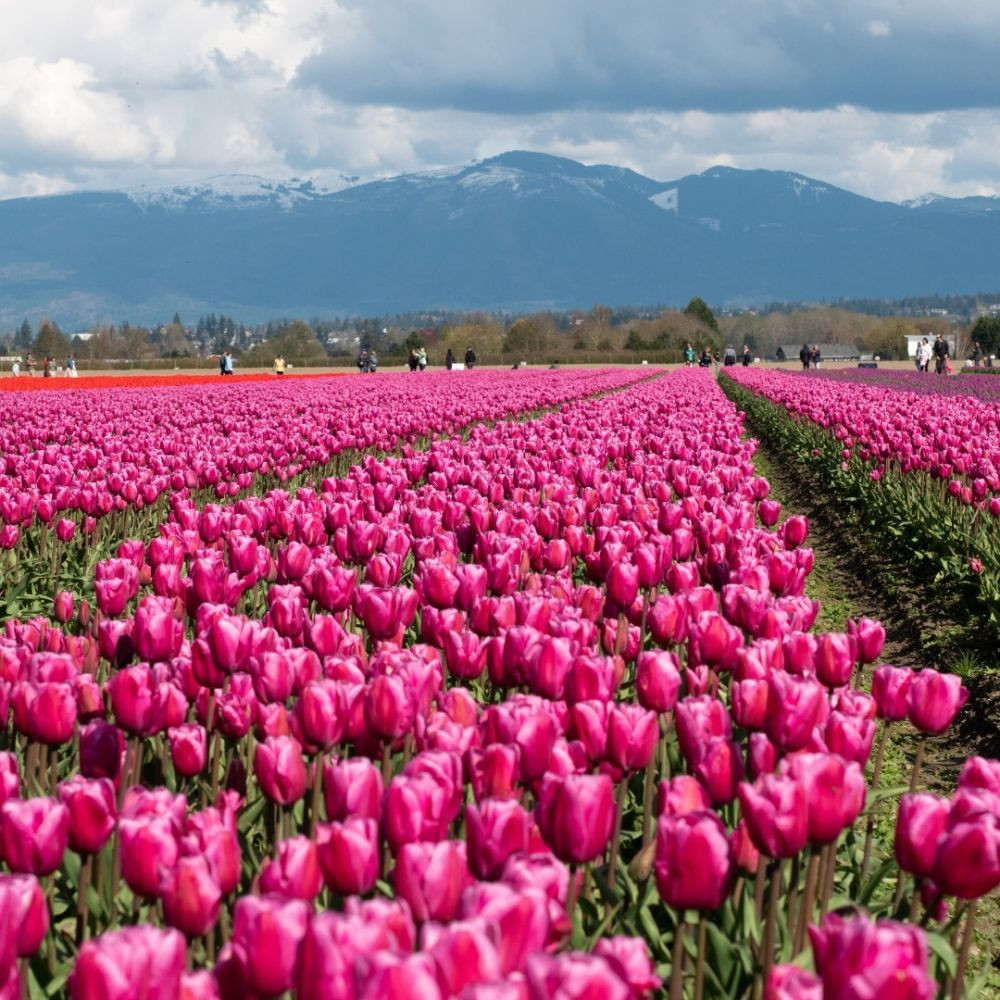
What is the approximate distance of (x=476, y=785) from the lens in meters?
2.87

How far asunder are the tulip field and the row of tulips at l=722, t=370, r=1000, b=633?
9.43 feet

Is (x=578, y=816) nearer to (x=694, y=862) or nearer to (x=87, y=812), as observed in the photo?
(x=694, y=862)

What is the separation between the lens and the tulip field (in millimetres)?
1894

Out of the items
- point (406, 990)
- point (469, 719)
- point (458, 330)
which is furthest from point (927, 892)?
point (458, 330)

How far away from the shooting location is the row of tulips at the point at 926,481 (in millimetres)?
9430

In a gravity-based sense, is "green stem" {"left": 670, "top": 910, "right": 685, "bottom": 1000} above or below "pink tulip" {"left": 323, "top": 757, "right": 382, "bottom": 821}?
below

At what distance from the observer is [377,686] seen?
3.12 meters

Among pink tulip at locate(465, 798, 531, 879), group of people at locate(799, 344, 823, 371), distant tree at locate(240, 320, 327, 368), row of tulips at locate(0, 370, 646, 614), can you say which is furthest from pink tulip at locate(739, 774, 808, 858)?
distant tree at locate(240, 320, 327, 368)

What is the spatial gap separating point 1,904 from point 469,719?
1571 millimetres

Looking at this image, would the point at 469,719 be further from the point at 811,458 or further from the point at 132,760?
the point at 811,458

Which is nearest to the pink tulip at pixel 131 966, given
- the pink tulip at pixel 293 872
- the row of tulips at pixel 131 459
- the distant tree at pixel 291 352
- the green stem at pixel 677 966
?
the pink tulip at pixel 293 872

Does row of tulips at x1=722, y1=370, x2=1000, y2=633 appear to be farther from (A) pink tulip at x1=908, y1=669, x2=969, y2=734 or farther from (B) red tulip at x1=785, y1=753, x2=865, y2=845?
(B) red tulip at x1=785, y1=753, x2=865, y2=845

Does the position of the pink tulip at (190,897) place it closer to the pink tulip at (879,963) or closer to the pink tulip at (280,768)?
the pink tulip at (280,768)

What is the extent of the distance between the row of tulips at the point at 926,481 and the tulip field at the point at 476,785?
9.43 ft
